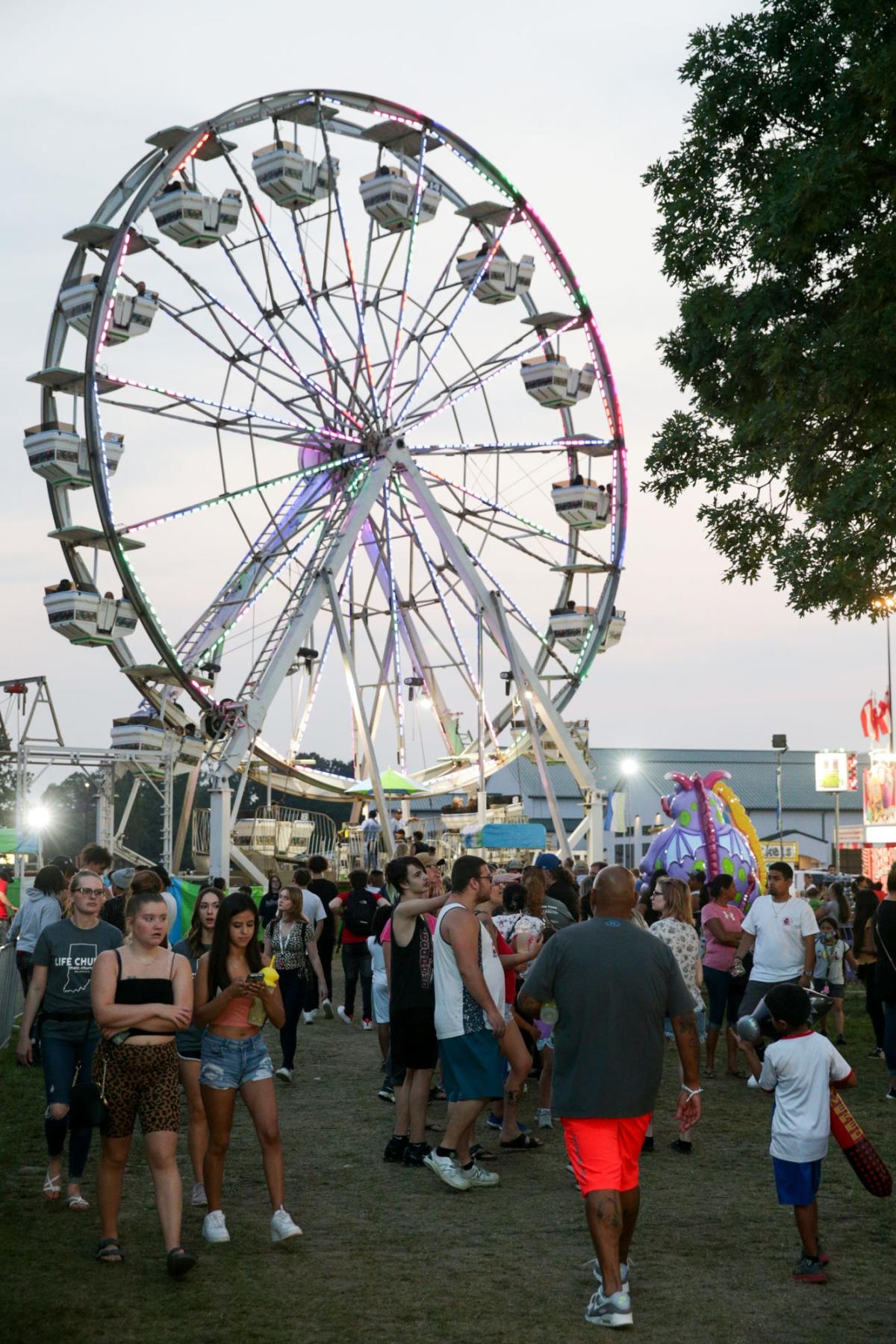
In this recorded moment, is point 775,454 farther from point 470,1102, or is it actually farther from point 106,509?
point 106,509

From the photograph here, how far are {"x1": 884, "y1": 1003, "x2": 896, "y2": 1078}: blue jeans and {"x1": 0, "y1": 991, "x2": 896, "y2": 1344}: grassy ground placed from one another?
1.22 m

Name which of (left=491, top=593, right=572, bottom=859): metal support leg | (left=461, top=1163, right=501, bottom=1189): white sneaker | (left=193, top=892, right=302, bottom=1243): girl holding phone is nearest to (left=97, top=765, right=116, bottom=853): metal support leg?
(left=491, top=593, right=572, bottom=859): metal support leg

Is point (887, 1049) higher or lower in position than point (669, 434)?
lower

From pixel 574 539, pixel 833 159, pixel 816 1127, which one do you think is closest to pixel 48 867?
pixel 816 1127

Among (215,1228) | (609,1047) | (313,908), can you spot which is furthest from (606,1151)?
(313,908)

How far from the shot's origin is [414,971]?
9.08m

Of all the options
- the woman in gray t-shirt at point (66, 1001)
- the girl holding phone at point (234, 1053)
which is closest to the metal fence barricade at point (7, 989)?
the woman in gray t-shirt at point (66, 1001)

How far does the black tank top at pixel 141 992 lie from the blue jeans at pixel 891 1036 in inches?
240

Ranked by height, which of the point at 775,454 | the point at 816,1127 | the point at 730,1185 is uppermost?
the point at 775,454

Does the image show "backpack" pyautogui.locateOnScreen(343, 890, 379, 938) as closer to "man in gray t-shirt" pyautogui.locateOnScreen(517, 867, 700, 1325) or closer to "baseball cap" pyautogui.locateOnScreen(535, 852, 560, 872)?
"baseball cap" pyautogui.locateOnScreen(535, 852, 560, 872)

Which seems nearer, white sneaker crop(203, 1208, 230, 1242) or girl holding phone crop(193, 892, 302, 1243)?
girl holding phone crop(193, 892, 302, 1243)

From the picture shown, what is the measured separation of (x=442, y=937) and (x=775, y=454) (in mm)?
8249

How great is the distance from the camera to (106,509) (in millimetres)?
24141

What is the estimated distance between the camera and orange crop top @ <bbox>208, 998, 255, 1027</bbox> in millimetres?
7001
